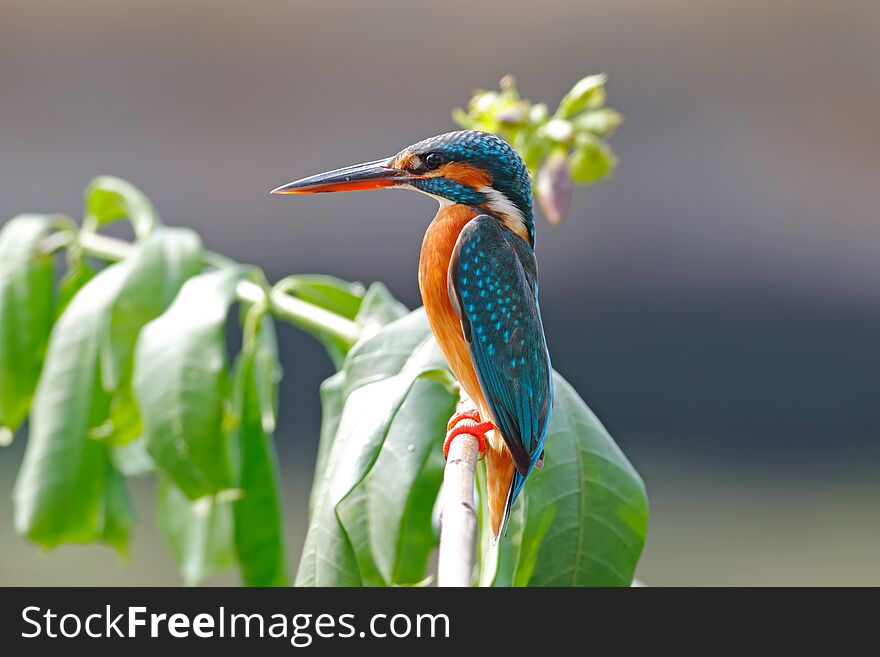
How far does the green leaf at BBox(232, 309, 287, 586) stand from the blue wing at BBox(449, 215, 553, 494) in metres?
0.33

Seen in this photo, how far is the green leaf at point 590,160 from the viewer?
907 millimetres

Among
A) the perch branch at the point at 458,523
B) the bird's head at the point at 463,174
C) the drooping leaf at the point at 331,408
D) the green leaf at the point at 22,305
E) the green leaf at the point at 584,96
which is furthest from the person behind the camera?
the green leaf at the point at 22,305

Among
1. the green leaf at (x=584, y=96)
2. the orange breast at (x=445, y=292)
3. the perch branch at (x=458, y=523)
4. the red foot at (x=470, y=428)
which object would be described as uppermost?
the green leaf at (x=584, y=96)

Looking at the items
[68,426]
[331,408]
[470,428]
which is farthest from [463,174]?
[68,426]

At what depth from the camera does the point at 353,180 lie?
55 centimetres

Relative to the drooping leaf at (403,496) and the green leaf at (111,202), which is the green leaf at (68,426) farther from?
the drooping leaf at (403,496)

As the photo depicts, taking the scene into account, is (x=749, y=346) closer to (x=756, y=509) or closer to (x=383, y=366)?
(x=756, y=509)

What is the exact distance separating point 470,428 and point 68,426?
475 mm

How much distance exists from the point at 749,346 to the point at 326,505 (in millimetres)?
3532

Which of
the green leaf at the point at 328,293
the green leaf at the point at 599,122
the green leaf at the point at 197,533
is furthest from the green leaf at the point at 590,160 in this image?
the green leaf at the point at 197,533

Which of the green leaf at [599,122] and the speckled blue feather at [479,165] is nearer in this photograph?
the speckled blue feather at [479,165]

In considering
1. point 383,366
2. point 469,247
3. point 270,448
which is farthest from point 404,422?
point 270,448

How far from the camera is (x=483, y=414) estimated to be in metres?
0.62

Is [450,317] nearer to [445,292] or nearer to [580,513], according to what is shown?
[445,292]
